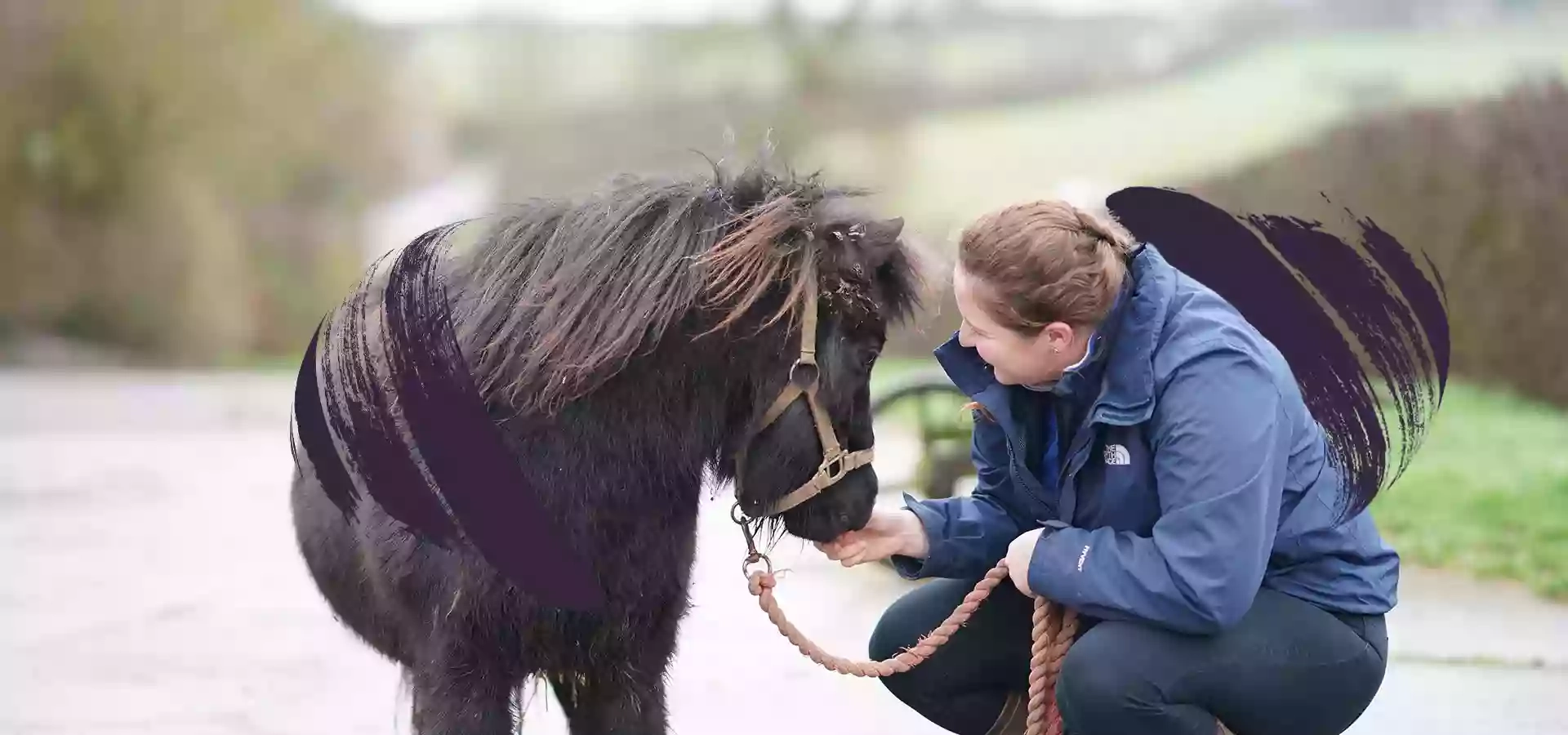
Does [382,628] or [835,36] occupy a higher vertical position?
[835,36]

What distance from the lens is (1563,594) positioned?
491 cm

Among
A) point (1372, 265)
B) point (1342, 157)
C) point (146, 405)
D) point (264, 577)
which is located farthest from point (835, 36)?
point (1372, 265)

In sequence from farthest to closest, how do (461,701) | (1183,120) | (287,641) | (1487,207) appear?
(1183,120)
(1487,207)
(287,641)
(461,701)

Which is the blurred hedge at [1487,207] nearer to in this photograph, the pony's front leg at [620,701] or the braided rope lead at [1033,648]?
the braided rope lead at [1033,648]

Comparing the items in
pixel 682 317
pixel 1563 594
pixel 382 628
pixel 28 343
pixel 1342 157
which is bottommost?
pixel 28 343

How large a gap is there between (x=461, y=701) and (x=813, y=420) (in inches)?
31.2

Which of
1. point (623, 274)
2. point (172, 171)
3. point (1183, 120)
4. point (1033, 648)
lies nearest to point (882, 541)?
point (1033, 648)

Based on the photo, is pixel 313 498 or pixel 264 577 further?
pixel 264 577

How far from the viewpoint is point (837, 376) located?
7.03 feet

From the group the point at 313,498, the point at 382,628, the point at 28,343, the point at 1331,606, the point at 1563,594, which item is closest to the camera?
the point at 1331,606

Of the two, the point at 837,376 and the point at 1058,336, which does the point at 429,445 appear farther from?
the point at 1058,336

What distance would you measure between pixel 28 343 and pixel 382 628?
→ 11.6 m

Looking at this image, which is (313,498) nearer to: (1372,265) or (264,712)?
(264,712)

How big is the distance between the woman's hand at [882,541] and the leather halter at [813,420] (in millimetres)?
181
